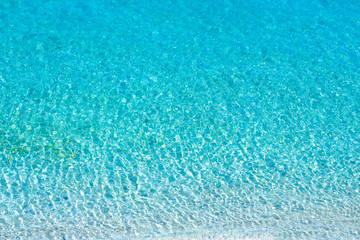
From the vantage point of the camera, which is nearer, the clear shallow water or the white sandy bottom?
the white sandy bottom

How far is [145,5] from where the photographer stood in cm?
748

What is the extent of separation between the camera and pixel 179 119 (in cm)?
Result: 534

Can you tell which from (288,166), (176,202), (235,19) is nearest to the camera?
(176,202)

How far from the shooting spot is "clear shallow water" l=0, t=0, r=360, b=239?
415cm

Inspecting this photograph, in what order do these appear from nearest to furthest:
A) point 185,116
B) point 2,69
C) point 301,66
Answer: point 185,116
point 2,69
point 301,66

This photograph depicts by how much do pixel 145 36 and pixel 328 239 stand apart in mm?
4008

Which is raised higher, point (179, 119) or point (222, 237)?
point (179, 119)

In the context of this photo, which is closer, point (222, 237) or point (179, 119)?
point (222, 237)

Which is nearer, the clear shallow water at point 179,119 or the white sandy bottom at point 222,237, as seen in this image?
the white sandy bottom at point 222,237

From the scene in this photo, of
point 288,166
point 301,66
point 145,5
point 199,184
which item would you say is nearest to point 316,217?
point 288,166

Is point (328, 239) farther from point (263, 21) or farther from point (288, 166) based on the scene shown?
point (263, 21)

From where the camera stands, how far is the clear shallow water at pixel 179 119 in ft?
13.6

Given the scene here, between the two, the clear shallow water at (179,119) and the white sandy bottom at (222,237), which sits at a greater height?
the clear shallow water at (179,119)

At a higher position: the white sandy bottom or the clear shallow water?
the clear shallow water
